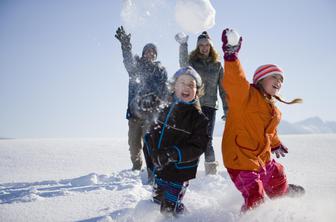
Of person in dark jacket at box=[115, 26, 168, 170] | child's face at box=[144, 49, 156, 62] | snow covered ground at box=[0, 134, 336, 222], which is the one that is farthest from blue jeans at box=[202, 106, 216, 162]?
child's face at box=[144, 49, 156, 62]

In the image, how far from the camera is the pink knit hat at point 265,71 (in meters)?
3.33

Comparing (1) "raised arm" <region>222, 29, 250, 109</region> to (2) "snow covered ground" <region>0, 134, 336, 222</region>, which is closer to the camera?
(2) "snow covered ground" <region>0, 134, 336, 222</region>

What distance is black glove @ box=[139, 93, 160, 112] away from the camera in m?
4.98

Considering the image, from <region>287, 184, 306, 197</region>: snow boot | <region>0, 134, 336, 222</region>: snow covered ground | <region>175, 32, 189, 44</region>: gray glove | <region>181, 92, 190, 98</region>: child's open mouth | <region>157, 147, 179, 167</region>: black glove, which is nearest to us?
<region>157, 147, 179, 167</region>: black glove

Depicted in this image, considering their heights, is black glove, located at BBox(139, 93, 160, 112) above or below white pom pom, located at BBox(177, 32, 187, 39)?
below

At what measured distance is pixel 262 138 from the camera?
3.21 metres

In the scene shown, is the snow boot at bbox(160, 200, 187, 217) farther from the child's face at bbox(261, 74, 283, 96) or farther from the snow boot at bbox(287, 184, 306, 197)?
the child's face at bbox(261, 74, 283, 96)

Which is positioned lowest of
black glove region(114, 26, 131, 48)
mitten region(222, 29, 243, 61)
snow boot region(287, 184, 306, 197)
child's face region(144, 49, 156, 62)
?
snow boot region(287, 184, 306, 197)

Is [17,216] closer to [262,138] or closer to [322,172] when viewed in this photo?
[262,138]

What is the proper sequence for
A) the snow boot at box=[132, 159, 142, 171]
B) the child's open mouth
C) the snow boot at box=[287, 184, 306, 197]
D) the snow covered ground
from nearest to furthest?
the snow covered ground, the child's open mouth, the snow boot at box=[287, 184, 306, 197], the snow boot at box=[132, 159, 142, 171]

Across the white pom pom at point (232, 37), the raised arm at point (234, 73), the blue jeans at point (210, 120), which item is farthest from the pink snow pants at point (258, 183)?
the blue jeans at point (210, 120)

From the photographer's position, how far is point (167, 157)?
2.83 meters

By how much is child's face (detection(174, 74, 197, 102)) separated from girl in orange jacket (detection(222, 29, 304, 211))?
1.06ft

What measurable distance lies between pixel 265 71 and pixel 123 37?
2.75 metres
